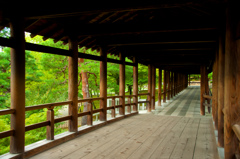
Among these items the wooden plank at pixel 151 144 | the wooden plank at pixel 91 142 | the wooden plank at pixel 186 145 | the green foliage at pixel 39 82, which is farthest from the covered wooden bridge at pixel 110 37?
the green foliage at pixel 39 82

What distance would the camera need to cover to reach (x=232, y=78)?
3023 millimetres

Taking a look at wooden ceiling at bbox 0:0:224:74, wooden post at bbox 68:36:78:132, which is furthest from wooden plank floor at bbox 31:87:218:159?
wooden ceiling at bbox 0:0:224:74

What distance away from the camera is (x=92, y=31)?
564 cm

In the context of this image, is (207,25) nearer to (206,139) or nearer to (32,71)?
(206,139)

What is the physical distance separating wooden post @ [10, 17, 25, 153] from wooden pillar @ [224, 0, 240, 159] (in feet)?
11.2

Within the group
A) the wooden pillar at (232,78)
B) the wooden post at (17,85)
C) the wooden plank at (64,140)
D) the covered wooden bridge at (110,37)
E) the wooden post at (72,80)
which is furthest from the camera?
the wooden post at (72,80)

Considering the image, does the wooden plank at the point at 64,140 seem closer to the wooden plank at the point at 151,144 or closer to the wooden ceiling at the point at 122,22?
the wooden plank at the point at 151,144

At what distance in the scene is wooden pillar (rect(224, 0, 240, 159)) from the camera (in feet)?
9.79

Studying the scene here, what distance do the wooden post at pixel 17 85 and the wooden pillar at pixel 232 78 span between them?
3.41 metres

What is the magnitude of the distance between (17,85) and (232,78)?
3.49 m

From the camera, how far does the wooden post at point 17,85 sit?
3895 mm

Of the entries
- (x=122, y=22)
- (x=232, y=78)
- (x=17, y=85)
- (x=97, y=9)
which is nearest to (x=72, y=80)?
(x=17, y=85)

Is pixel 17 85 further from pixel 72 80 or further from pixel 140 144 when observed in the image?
pixel 140 144

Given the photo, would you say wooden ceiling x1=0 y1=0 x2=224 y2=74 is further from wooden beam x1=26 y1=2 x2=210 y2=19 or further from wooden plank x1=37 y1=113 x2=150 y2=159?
wooden plank x1=37 y1=113 x2=150 y2=159
